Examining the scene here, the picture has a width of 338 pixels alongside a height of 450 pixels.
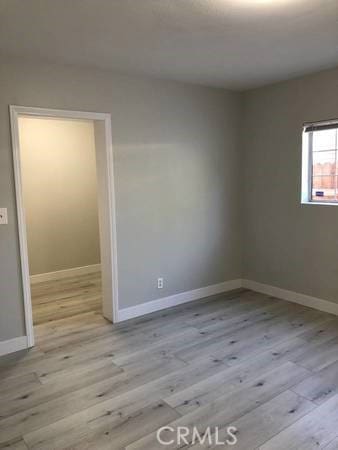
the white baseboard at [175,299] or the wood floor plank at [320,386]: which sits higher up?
the white baseboard at [175,299]

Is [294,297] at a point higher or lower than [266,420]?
higher

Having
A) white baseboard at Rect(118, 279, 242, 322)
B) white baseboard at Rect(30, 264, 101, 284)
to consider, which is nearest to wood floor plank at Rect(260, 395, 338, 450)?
white baseboard at Rect(118, 279, 242, 322)

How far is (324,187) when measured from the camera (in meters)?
4.00

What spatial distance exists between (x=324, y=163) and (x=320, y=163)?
5cm

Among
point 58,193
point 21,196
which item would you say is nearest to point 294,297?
point 21,196

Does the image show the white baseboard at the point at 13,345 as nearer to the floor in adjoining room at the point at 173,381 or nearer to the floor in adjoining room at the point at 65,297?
the floor in adjoining room at the point at 173,381

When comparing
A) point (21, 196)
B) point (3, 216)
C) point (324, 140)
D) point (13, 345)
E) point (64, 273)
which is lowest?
point (13, 345)

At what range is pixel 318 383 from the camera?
105 inches

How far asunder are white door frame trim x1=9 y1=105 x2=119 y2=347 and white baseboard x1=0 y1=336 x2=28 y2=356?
0.14 feet

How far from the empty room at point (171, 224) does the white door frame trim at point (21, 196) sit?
2cm

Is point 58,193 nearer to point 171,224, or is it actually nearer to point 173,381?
point 171,224

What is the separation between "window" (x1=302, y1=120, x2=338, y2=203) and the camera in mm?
3863

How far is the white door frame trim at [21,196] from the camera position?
3109mm

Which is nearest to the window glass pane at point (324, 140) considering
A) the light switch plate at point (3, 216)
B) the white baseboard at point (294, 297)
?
the white baseboard at point (294, 297)
